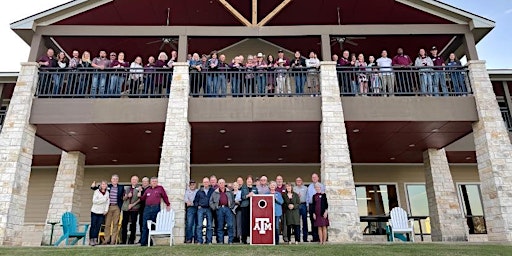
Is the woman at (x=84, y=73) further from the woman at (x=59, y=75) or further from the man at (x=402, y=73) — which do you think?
the man at (x=402, y=73)

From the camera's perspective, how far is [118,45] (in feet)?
42.6

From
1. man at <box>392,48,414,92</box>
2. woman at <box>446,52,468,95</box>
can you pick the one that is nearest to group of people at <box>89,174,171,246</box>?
man at <box>392,48,414,92</box>

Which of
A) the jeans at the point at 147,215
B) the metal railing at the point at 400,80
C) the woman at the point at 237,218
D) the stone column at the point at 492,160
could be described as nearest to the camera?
the jeans at the point at 147,215

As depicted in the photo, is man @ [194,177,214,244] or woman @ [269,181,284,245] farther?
man @ [194,177,214,244]

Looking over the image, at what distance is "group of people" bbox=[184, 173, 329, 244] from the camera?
8.35 meters

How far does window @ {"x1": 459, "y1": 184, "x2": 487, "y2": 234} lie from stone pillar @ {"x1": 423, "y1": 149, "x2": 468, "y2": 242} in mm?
2208

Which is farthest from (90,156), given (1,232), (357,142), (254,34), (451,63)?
(451,63)

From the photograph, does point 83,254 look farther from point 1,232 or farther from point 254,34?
point 254,34

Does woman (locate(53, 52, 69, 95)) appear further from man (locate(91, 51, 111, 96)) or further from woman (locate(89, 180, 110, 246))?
woman (locate(89, 180, 110, 246))

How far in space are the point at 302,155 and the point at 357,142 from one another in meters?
2.09

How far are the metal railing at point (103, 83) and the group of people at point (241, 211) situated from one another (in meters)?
3.31

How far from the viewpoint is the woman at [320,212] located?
8.29 m

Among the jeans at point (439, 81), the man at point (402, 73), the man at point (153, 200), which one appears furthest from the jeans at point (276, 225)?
the jeans at point (439, 81)

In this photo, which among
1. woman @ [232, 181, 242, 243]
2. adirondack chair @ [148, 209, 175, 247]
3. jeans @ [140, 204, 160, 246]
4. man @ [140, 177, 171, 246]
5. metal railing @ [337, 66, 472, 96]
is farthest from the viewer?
metal railing @ [337, 66, 472, 96]
